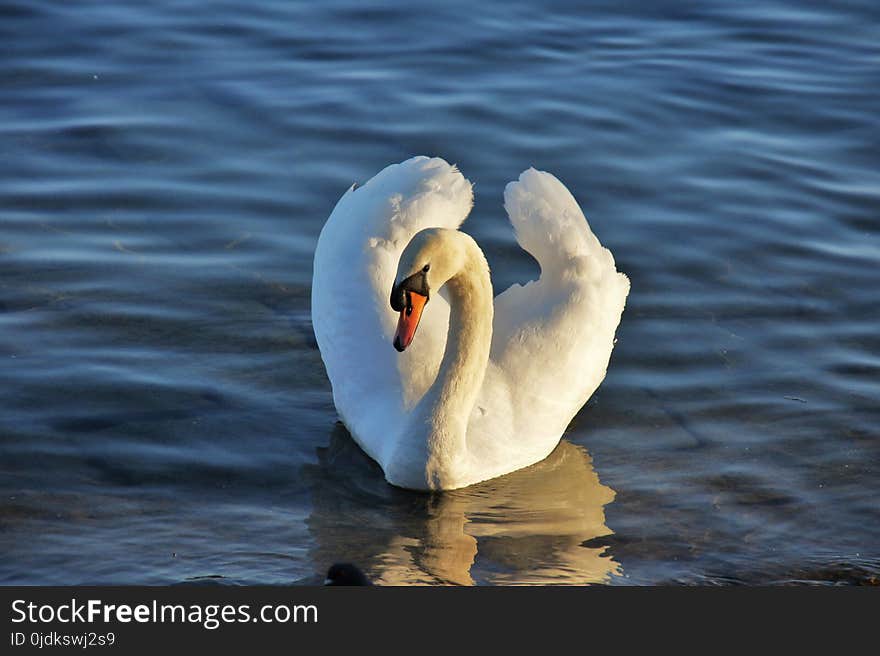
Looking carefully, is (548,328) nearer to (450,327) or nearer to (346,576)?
(450,327)

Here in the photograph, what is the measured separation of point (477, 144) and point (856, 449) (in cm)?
452

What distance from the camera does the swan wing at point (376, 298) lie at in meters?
8.06

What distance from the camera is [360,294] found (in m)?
8.43

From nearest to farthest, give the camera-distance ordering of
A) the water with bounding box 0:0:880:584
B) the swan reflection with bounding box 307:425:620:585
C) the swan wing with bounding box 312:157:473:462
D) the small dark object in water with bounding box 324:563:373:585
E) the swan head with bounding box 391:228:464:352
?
1. the small dark object in water with bounding box 324:563:373:585
2. the swan reflection with bounding box 307:425:620:585
3. the swan head with bounding box 391:228:464:352
4. the water with bounding box 0:0:880:584
5. the swan wing with bounding box 312:157:473:462

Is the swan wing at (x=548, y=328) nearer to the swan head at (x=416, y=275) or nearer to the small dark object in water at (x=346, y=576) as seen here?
the swan head at (x=416, y=275)

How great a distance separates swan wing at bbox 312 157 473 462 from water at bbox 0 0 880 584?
13.5 inches

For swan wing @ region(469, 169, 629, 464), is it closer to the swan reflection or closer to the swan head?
the swan reflection

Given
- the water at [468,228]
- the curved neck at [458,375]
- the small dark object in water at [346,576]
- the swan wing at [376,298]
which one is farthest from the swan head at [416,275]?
the small dark object in water at [346,576]

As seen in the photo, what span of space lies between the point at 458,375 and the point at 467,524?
0.74m

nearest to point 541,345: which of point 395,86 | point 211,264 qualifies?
point 211,264

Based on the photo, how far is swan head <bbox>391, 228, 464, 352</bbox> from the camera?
23.7 ft

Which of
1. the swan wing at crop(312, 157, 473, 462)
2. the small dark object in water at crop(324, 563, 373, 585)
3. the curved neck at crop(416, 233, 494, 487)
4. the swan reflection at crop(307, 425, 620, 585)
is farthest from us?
the swan wing at crop(312, 157, 473, 462)

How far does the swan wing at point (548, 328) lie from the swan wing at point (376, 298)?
342 millimetres

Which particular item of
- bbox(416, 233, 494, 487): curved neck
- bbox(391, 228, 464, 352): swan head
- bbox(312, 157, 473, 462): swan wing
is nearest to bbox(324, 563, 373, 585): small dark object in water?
bbox(391, 228, 464, 352): swan head
